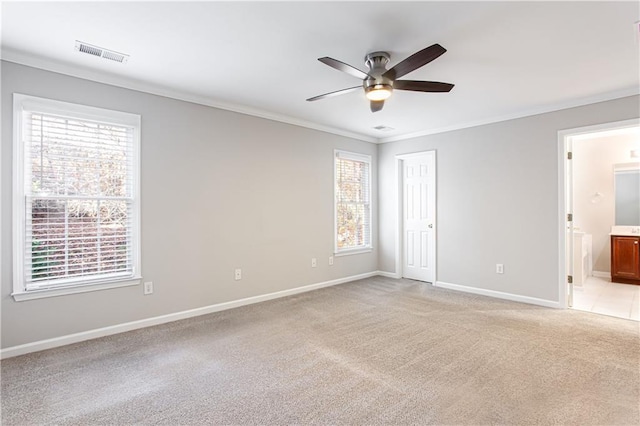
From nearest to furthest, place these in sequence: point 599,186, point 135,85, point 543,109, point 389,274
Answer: point 135,85
point 543,109
point 599,186
point 389,274

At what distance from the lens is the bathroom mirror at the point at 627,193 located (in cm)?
550

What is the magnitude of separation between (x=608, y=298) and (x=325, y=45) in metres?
5.08

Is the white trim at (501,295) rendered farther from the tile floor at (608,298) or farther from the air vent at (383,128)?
the air vent at (383,128)

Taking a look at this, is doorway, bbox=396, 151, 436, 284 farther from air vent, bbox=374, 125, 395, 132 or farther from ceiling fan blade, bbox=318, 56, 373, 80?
ceiling fan blade, bbox=318, 56, 373, 80

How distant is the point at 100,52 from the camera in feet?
9.10

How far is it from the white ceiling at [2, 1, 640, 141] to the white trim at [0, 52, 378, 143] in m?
0.01

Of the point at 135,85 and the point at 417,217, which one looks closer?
the point at 135,85

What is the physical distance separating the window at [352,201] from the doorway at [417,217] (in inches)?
23.3

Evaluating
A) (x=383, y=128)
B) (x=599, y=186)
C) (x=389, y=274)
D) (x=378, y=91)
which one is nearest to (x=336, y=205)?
(x=383, y=128)

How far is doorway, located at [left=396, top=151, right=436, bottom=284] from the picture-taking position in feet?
18.1

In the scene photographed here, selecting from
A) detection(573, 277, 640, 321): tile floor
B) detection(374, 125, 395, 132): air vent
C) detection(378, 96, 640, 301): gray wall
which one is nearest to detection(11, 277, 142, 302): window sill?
detection(374, 125, 395, 132): air vent

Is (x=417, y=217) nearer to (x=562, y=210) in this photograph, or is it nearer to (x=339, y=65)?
(x=562, y=210)

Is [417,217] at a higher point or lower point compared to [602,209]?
lower

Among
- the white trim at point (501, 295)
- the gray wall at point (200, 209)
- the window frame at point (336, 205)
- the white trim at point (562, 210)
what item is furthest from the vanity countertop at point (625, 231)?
the gray wall at point (200, 209)
